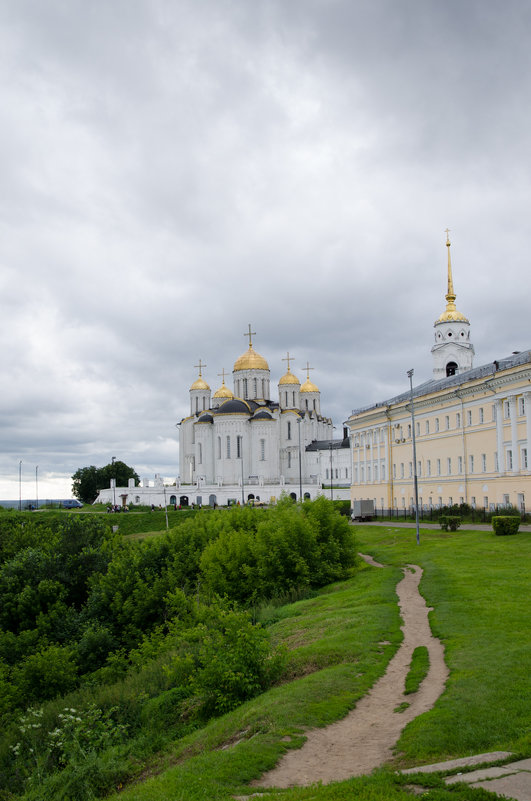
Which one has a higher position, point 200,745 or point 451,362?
point 451,362

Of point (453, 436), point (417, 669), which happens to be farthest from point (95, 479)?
point (417, 669)

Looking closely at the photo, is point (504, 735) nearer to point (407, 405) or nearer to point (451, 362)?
point (407, 405)

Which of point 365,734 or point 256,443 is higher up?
point 256,443

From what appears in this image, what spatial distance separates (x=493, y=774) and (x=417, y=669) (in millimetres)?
5857

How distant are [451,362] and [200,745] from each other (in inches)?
2479

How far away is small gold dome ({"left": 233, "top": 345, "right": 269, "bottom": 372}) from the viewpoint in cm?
A: 11138

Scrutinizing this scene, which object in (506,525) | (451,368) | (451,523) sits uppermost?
(451,368)

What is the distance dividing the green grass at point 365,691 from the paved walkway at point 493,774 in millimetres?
259

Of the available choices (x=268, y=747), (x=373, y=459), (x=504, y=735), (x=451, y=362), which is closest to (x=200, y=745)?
(x=268, y=747)

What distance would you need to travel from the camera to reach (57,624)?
3066cm

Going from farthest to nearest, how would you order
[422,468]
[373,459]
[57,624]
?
[373,459] < [422,468] < [57,624]

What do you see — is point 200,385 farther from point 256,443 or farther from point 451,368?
point 451,368

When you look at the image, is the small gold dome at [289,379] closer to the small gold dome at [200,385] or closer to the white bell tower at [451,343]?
the small gold dome at [200,385]

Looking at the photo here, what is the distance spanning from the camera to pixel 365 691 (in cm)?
1313
